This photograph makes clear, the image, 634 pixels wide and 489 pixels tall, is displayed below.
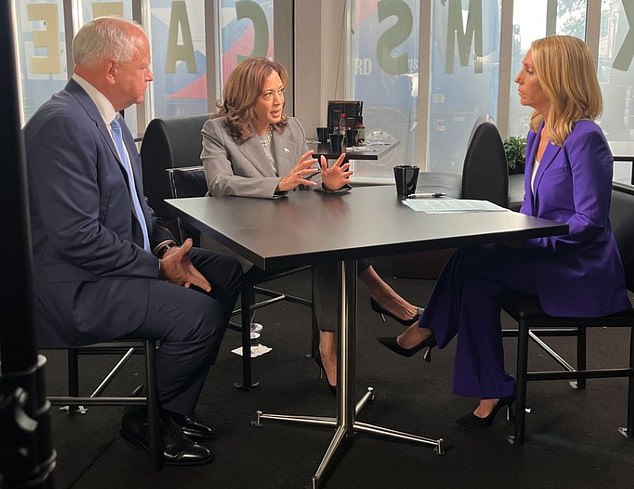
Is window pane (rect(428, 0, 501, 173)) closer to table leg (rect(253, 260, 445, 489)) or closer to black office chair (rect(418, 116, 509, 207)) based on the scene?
black office chair (rect(418, 116, 509, 207))

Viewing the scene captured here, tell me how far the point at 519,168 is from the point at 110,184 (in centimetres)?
330

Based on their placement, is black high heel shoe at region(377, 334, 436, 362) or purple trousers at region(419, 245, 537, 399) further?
black high heel shoe at region(377, 334, 436, 362)

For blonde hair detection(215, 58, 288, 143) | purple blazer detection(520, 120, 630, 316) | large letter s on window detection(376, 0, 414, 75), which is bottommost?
purple blazer detection(520, 120, 630, 316)

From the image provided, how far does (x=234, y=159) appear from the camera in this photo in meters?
2.77

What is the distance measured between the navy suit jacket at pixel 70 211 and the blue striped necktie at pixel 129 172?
125mm

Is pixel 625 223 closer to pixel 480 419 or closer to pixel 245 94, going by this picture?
pixel 480 419

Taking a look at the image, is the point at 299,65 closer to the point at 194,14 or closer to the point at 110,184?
the point at 194,14

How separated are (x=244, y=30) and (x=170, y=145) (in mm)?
2209

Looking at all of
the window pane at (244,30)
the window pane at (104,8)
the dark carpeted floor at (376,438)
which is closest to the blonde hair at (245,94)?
the dark carpeted floor at (376,438)

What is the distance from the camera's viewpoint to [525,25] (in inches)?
197

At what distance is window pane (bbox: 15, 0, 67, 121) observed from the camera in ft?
19.4

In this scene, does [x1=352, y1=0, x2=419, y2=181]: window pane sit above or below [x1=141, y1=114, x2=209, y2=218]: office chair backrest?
above

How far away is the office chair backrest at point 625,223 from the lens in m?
2.35

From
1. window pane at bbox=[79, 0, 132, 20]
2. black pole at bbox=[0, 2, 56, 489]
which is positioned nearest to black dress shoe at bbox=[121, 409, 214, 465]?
black pole at bbox=[0, 2, 56, 489]
